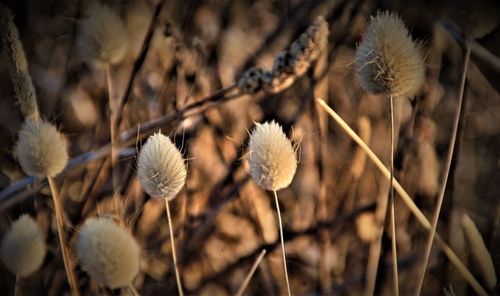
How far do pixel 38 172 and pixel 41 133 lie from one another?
6 centimetres

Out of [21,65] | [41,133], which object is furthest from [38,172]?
[21,65]

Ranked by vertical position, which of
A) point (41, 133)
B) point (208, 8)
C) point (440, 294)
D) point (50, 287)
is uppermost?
point (208, 8)

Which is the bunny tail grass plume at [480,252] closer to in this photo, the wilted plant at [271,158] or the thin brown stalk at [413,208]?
the thin brown stalk at [413,208]

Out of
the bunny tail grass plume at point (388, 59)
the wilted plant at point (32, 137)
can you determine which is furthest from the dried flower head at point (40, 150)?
the bunny tail grass plume at point (388, 59)

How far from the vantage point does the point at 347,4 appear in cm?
71

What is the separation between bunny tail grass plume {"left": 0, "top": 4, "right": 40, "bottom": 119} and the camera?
2.52 feet

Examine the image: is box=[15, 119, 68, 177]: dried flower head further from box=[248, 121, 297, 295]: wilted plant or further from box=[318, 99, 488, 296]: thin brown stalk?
box=[318, 99, 488, 296]: thin brown stalk

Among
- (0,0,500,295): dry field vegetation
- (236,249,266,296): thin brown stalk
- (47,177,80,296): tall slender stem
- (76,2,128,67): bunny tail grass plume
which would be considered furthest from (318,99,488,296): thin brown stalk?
(47,177,80,296): tall slender stem

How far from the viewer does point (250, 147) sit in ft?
2.27

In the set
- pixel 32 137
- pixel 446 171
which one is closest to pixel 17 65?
pixel 32 137

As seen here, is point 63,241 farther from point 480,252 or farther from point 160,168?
point 480,252

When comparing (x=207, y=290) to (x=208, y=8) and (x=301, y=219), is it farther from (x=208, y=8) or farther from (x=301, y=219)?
(x=208, y=8)

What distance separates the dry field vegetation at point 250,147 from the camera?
688 mm

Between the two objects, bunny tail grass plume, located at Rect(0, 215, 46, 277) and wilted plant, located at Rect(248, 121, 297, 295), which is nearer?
wilted plant, located at Rect(248, 121, 297, 295)
